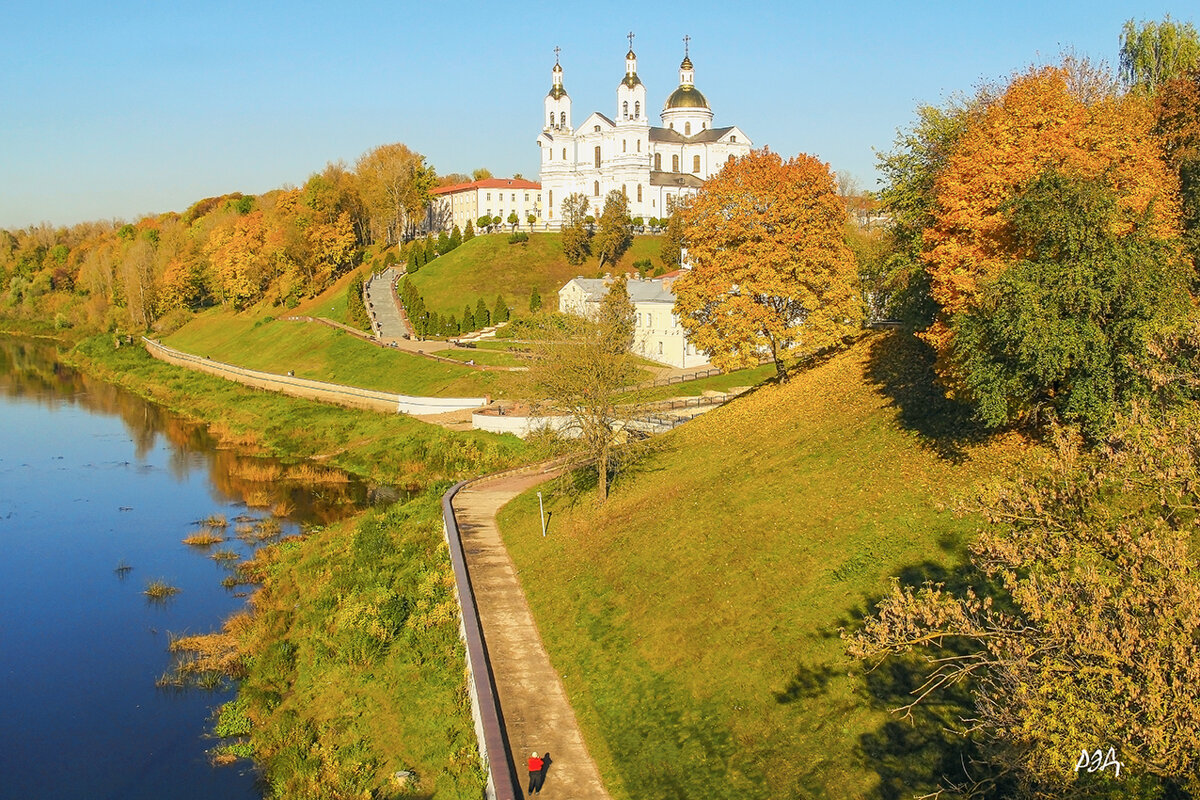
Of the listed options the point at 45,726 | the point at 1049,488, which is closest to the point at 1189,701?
the point at 1049,488

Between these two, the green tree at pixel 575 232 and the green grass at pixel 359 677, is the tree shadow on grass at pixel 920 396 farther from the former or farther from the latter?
the green tree at pixel 575 232

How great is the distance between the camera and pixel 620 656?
859 inches

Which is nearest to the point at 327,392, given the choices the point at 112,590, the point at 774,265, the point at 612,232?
the point at 112,590

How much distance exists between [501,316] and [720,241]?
143 ft

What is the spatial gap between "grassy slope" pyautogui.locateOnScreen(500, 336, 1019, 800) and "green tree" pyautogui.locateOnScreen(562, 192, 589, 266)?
6071 cm

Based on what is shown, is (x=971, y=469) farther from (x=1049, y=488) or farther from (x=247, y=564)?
(x=247, y=564)

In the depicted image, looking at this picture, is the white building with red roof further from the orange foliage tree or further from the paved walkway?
the orange foliage tree

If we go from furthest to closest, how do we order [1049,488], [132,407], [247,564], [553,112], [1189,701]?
[553,112] → [132,407] → [247,564] → [1049,488] → [1189,701]

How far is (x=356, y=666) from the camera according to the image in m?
25.2

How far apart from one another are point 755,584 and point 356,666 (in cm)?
1049

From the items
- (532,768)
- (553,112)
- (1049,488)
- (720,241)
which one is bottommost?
(532,768)

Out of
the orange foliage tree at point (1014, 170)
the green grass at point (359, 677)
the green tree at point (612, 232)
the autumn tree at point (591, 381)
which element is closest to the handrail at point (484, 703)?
the green grass at point (359, 677)

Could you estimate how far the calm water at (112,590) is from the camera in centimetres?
2253

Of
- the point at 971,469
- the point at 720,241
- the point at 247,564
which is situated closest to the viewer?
the point at 971,469
